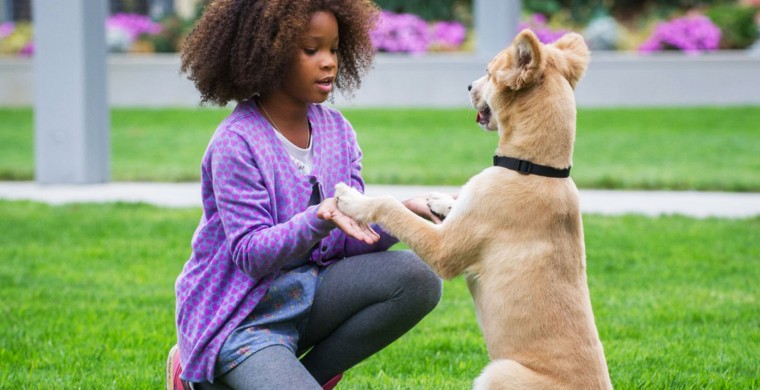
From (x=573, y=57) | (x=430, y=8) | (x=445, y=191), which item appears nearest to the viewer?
(x=573, y=57)

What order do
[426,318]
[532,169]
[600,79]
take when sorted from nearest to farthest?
1. [532,169]
2. [426,318]
3. [600,79]

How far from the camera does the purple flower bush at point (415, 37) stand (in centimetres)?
1919

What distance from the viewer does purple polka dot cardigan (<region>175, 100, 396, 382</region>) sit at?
10.8 ft

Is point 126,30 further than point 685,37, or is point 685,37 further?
point 126,30

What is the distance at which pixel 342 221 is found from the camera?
3236mm

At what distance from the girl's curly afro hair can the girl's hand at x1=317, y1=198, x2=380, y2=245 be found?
0.50m

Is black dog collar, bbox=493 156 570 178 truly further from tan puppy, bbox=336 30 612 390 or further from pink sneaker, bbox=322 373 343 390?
pink sneaker, bbox=322 373 343 390

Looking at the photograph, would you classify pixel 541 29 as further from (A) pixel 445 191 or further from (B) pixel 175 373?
(B) pixel 175 373

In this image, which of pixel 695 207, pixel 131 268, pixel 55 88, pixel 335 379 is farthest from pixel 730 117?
pixel 335 379

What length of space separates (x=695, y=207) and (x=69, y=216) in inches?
187

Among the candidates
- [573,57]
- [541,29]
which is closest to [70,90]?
[573,57]

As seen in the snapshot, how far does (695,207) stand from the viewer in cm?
857

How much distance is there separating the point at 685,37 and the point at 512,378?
16529 mm

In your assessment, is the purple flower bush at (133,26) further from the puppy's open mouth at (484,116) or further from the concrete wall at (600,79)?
the puppy's open mouth at (484,116)
